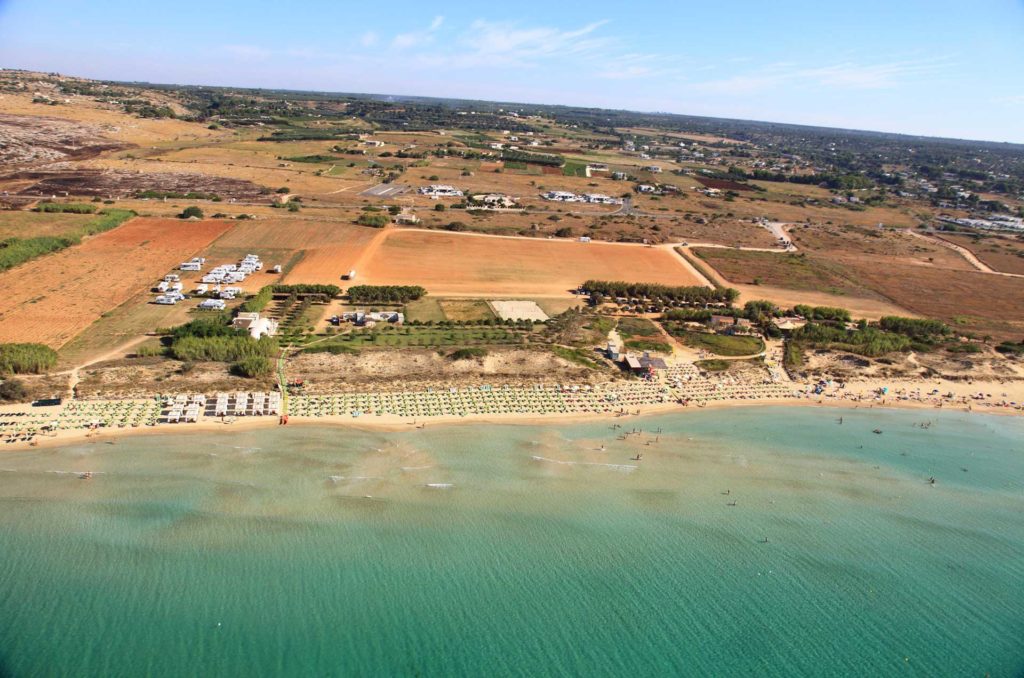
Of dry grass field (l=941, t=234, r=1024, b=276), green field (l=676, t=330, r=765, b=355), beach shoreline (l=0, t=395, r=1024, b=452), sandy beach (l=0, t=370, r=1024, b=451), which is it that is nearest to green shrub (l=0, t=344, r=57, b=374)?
sandy beach (l=0, t=370, r=1024, b=451)

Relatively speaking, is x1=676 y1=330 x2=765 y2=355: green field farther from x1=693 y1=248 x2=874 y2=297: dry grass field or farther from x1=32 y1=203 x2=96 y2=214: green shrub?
x1=32 y1=203 x2=96 y2=214: green shrub

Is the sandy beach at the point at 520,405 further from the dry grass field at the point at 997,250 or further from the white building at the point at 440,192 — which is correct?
the white building at the point at 440,192

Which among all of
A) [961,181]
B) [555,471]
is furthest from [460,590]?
[961,181]

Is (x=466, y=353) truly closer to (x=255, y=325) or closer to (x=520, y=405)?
(x=520, y=405)

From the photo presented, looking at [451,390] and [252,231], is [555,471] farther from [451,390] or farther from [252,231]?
[252,231]

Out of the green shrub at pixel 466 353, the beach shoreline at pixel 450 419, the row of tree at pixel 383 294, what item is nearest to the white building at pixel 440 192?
the row of tree at pixel 383 294
